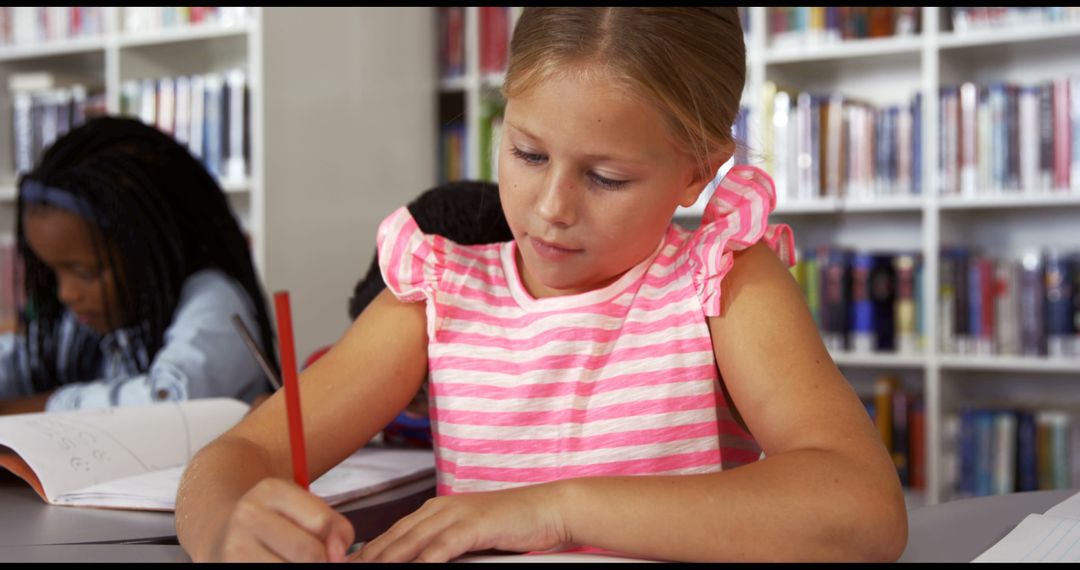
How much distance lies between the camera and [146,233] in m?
1.65

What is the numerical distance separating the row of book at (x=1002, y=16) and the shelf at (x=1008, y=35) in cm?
2

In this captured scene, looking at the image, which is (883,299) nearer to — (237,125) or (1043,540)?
(237,125)

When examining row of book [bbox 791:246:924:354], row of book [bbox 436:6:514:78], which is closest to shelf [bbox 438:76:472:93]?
row of book [bbox 436:6:514:78]

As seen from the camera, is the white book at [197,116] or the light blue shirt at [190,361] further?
the white book at [197,116]

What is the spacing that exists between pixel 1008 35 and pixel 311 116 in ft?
5.30

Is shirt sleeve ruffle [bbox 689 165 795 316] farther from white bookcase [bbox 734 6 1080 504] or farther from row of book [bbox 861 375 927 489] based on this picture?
row of book [bbox 861 375 927 489]

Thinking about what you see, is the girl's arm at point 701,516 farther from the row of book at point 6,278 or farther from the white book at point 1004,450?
the row of book at point 6,278

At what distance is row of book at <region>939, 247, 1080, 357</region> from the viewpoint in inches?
90.4

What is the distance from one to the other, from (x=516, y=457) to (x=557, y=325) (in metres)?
0.11

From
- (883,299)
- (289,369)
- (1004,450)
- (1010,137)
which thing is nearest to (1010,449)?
(1004,450)

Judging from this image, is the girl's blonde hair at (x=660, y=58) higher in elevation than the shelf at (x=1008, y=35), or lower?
lower

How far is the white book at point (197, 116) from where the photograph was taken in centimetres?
262

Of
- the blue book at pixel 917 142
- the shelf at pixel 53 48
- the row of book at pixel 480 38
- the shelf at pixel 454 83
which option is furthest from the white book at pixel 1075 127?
the shelf at pixel 53 48

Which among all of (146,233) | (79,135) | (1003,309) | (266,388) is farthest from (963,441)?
(79,135)
